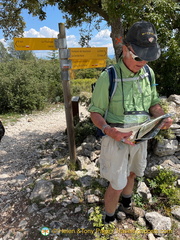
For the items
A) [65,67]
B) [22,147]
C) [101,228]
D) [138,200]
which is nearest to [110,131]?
[101,228]

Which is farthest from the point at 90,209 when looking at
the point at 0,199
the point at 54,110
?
the point at 54,110

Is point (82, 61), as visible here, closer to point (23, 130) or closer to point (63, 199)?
A: point (63, 199)

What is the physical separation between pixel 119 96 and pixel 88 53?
6.03 ft

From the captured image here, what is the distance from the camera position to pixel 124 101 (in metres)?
1.89

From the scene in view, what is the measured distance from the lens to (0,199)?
317cm

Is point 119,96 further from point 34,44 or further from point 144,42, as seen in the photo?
point 34,44

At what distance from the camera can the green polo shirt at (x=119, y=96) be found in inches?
72.3

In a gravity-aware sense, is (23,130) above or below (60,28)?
below

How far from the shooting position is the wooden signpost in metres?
2.98

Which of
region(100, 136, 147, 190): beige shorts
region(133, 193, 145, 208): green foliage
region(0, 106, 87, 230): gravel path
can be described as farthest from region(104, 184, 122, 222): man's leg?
region(0, 106, 87, 230): gravel path

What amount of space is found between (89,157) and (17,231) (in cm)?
183

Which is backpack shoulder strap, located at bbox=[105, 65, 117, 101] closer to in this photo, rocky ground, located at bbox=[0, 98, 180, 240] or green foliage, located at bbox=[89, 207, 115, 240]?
green foliage, located at bbox=[89, 207, 115, 240]

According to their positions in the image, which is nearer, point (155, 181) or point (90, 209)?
point (90, 209)

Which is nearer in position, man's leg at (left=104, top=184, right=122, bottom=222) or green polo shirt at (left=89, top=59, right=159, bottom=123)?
green polo shirt at (left=89, top=59, right=159, bottom=123)
